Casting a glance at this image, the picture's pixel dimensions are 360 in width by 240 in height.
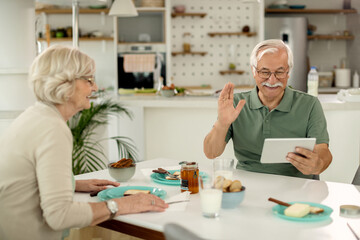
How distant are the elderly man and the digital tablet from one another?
41 cm

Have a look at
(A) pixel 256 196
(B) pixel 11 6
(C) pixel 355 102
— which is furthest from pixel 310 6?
(A) pixel 256 196

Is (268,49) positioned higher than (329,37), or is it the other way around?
(329,37)

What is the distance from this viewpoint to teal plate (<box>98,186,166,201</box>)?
155 cm

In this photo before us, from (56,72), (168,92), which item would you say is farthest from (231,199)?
(168,92)

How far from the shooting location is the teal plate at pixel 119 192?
5.09 feet

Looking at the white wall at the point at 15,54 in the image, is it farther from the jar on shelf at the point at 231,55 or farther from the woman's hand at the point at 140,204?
the jar on shelf at the point at 231,55

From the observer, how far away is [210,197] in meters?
1.33

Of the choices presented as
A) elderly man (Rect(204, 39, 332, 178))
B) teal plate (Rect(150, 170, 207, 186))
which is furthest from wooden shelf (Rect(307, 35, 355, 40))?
teal plate (Rect(150, 170, 207, 186))

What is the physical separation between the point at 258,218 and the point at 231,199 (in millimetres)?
105

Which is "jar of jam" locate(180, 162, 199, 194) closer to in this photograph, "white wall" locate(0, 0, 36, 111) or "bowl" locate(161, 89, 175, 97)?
"white wall" locate(0, 0, 36, 111)

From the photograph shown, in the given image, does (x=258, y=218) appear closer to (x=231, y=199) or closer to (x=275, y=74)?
(x=231, y=199)

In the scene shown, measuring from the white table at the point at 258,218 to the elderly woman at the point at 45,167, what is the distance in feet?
0.31

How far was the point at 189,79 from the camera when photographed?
696 centimetres

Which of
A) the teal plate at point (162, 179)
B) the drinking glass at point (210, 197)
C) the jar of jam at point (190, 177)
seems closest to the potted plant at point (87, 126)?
the teal plate at point (162, 179)
